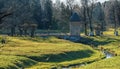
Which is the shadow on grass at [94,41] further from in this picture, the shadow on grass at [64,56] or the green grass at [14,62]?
the green grass at [14,62]

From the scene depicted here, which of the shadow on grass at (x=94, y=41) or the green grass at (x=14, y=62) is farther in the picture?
the shadow on grass at (x=94, y=41)

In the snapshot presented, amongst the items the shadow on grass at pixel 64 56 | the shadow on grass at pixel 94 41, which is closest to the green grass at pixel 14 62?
the shadow on grass at pixel 64 56

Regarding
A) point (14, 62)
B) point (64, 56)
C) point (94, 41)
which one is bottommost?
point (94, 41)

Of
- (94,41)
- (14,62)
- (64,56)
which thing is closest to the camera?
(14,62)

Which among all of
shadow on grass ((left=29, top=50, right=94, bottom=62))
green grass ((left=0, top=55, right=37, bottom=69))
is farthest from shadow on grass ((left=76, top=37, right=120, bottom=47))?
green grass ((left=0, top=55, right=37, bottom=69))

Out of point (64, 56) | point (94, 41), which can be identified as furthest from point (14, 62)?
point (94, 41)

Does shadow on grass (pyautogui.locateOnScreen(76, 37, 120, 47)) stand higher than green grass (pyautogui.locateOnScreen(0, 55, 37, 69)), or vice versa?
green grass (pyautogui.locateOnScreen(0, 55, 37, 69))

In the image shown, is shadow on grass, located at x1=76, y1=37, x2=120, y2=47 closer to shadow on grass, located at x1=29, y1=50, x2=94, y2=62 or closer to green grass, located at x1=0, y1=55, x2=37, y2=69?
shadow on grass, located at x1=29, y1=50, x2=94, y2=62

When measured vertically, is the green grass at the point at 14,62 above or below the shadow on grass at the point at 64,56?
above

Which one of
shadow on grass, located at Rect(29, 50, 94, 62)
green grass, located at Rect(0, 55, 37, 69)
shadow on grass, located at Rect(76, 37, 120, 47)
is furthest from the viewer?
shadow on grass, located at Rect(76, 37, 120, 47)

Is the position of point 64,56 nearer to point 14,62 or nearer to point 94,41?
point 14,62

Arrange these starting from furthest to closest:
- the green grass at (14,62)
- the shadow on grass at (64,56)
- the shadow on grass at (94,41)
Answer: the shadow on grass at (94,41) → the shadow on grass at (64,56) → the green grass at (14,62)

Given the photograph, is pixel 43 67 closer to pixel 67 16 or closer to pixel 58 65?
pixel 58 65

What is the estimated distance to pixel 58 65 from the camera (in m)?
40.8
